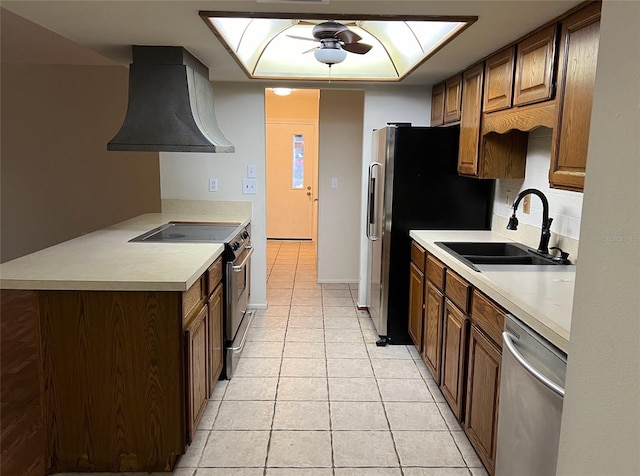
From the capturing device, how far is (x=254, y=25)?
3098 mm

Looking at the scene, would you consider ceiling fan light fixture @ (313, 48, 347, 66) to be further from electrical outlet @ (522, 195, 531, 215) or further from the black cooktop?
electrical outlet @ (522, 195, 531, 215)

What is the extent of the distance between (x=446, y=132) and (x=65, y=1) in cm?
247

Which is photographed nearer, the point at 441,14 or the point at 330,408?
the point at 441,14

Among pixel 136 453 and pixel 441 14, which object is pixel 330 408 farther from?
pixel 441 14

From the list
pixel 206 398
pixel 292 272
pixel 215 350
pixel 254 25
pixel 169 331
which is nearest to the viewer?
pixel 169 331

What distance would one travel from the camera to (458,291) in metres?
2.49

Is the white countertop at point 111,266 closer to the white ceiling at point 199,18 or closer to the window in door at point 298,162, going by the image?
the white ceiling at point 199,18

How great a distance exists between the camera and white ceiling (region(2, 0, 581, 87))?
2.06 m

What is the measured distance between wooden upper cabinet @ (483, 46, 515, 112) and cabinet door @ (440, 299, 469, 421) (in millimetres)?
1179

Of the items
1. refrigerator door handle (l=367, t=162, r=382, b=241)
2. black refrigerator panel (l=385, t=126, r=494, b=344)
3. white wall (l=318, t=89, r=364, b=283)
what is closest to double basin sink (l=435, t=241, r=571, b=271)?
black refrigerator panel (l=385, t=126, r=494, b=344)

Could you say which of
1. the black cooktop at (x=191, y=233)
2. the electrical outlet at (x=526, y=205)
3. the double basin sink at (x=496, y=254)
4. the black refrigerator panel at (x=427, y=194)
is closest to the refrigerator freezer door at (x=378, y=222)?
the black refrigerator panel at (x=427, y=194)

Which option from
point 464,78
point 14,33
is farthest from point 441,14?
point 14,33

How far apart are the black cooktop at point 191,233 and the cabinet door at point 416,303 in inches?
51.1

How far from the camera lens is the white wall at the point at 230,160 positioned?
13.6 ft
